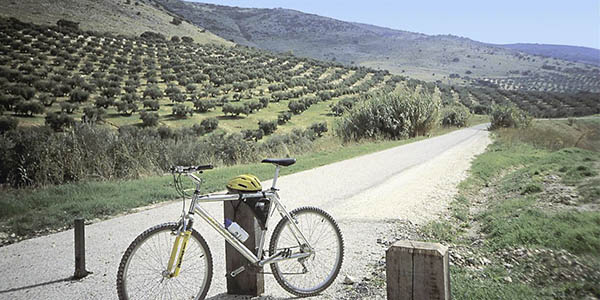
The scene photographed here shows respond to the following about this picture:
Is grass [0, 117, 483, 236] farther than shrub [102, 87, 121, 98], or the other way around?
shrub [102, 87, 121, 98]

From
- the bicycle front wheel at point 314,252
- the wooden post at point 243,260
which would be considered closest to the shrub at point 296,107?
the bicycle front wheel at point 314,252

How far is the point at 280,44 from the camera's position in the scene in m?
188

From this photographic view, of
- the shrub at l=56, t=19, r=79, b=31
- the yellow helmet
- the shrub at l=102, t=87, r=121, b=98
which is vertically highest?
the shrub at l=56, t=19, r=79, b=31

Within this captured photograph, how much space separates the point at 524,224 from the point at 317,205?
12.1 feet

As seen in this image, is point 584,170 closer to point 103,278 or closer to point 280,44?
point 103,278

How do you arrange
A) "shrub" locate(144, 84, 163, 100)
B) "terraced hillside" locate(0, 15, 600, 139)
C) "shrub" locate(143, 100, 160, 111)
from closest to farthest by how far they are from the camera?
"terraced hillside" locate(0, 15, 600, 139) → "shrub" locate(143, 100, 160, 111) → "shrub" locate(144, 84, 163, 100)

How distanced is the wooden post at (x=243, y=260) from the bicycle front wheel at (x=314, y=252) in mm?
236

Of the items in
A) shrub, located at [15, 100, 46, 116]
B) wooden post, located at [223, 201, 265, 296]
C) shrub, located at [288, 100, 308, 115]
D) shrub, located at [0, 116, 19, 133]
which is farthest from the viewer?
shrub, located at [288, 100, 308, 115]

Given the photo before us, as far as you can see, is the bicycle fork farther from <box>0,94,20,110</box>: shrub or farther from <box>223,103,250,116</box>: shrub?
<box>223,103,250,116</box>: shrub

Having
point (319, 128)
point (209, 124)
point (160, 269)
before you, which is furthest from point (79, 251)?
point (319, 128)

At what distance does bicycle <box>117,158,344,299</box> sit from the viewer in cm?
345

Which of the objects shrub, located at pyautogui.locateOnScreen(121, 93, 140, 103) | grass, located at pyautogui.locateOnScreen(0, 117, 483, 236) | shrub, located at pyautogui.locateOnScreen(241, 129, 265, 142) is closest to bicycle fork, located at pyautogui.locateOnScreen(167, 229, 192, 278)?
grass, located at pyautogui.locateOnScreen(0, 117, 483, 236)

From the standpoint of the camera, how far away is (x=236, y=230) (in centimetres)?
376

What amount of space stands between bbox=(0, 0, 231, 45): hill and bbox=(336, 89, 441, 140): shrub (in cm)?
3334
